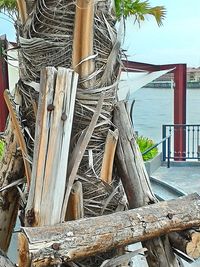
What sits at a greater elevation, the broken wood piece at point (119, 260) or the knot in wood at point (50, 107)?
the knot in wood at point (50, 107)

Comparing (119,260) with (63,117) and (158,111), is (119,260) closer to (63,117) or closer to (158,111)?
(63,117)

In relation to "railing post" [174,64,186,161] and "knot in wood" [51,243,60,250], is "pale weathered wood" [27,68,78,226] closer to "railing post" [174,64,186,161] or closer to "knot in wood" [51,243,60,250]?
"knot in wood" [51,243,60,250]

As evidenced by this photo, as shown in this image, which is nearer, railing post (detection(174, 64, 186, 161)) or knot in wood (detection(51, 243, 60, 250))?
knot in wood (detection(51, 243, 60, 250))

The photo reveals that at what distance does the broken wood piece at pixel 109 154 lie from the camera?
→ 1.68m

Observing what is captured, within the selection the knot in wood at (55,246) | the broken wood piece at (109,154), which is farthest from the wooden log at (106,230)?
the broken wood piece at (109,154)

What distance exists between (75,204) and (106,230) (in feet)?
0.70

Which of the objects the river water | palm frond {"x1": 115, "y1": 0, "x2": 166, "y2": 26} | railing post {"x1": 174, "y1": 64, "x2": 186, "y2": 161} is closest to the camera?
palm frond {"x1": 115, "y1": 0, "x2": 166, "y2": 26}

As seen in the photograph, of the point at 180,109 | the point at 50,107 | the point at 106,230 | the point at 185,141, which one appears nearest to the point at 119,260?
the point at 106,230

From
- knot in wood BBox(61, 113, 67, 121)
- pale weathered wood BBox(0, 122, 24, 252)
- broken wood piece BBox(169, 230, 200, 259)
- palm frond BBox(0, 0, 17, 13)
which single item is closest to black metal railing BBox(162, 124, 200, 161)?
palm frond BBox(0, 0, 17, 13)

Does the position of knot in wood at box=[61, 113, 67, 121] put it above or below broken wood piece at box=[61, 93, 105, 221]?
above

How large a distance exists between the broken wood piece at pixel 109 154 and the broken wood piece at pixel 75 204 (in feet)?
0.45

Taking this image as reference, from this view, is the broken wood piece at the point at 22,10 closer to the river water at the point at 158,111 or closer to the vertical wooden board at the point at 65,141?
the vertical wooden board at the point at 65,141

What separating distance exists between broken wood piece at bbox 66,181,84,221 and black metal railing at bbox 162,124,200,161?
5.60 meters

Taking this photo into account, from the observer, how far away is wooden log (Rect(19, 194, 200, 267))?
4.31 feet
